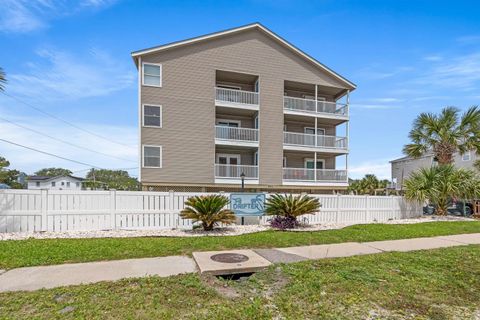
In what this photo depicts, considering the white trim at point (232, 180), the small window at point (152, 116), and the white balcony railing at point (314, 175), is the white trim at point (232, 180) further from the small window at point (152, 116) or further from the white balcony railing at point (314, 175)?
the small window at point (152, 116)

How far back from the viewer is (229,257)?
5422 millimetres

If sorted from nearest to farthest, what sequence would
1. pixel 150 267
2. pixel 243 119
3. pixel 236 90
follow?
pixel 150 267, pixel 236 90, pixel 243 119

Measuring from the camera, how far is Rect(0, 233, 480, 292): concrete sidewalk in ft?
13.4

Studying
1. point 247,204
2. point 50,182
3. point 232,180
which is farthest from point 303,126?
point 50,182

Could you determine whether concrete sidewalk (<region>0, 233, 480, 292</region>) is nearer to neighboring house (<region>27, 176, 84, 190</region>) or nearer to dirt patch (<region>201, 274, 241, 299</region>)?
dirt patch (<region>201, 274, 241, 299</region>)

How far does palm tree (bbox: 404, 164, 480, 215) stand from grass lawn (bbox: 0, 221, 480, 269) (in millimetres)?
5068

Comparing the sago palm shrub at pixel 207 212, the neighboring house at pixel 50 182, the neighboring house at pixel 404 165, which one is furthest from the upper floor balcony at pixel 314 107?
the neighboring house at pixel 50 182

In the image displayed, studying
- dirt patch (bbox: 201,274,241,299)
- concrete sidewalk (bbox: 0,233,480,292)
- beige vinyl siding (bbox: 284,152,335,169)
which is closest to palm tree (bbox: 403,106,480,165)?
beige vinyl siding (bbox: 284,152,335,169)

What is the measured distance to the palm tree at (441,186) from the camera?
44.3ft

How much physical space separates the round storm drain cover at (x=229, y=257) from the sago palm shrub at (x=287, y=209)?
4.30 m

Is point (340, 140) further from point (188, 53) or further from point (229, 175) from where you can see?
point (188, 53)

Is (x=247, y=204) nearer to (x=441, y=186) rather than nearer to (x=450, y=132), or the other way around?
(x=441, y=186)

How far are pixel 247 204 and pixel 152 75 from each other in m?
11.1

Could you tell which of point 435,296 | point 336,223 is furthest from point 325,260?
point 336,223
